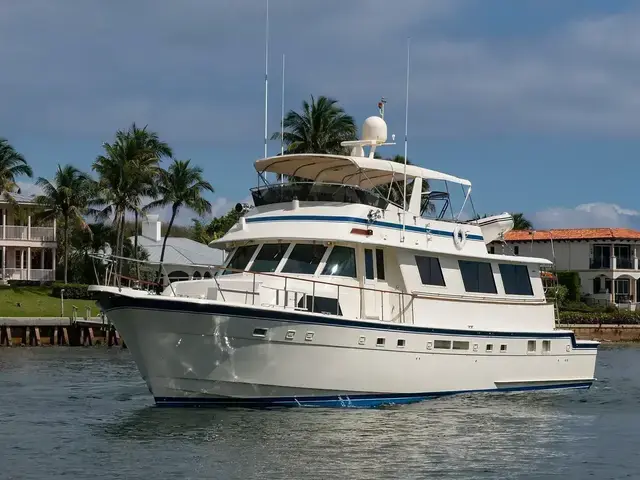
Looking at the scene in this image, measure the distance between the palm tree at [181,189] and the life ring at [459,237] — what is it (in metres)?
36.3

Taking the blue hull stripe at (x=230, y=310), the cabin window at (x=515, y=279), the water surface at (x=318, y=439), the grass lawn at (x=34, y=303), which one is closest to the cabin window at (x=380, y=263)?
the blue hull stripe at (x=230, y=310)

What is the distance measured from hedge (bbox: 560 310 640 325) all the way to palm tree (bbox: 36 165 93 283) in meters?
27.9

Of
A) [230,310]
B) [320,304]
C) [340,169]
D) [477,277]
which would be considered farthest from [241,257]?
[477,277]

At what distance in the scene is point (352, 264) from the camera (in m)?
20.5

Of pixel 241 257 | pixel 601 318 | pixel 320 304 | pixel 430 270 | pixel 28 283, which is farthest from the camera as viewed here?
pixel 601 318

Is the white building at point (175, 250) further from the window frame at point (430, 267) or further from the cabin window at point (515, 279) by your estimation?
the window frame at point (430, 267)

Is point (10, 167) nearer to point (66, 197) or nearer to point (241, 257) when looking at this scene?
point (66, 197)

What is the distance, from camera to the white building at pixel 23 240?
193 ft

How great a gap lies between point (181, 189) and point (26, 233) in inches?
402

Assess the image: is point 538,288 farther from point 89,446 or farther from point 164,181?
point 164,181

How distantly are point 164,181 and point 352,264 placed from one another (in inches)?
1498

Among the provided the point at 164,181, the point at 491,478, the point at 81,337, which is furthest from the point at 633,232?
the point at 491,478

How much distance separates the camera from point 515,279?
23.6 m

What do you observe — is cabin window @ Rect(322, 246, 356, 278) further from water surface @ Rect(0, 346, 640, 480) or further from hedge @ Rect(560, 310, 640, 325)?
hedge @ Rect(560, 310, 640, 325)
